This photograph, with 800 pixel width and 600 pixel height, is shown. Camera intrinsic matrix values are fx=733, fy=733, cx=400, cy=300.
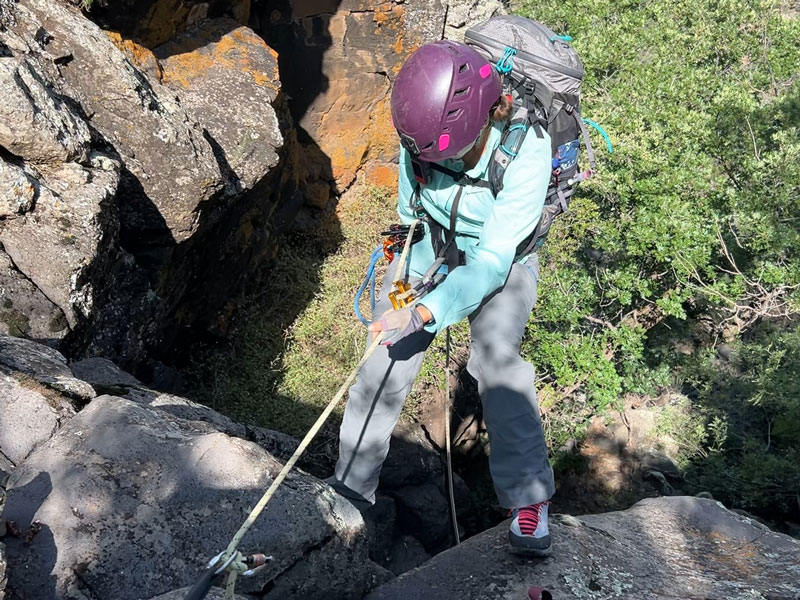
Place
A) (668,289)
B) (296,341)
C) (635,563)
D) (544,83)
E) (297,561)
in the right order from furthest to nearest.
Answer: (296,341) → (668,289) → (635,563) → (544,83) → (297,561)

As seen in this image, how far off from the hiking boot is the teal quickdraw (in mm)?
2178

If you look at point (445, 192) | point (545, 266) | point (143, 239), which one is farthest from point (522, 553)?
point (545, 266)

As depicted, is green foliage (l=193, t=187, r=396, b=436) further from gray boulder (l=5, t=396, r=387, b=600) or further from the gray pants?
gray boulder (l=5, t=396, r=387, b=600)

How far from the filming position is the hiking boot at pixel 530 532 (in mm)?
3568

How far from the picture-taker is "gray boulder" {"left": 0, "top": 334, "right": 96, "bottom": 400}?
327 cm

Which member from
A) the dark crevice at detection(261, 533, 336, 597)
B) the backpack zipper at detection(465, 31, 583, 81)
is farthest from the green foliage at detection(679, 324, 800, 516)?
the dark crevice at detection(261, 533, 336, 597)

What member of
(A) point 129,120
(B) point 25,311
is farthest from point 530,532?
(A) point 129,120

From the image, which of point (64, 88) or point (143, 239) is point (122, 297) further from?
point (64, 88)

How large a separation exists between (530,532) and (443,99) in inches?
82.6

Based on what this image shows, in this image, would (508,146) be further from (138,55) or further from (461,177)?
(138,55)

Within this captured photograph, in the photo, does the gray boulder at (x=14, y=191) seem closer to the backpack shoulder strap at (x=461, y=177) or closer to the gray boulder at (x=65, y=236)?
the gray boulder at (x=65, y=236)

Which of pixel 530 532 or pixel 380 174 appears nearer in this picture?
pixel 530 532

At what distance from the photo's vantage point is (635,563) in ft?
12.6

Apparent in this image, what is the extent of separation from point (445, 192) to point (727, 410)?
23.4 ft
